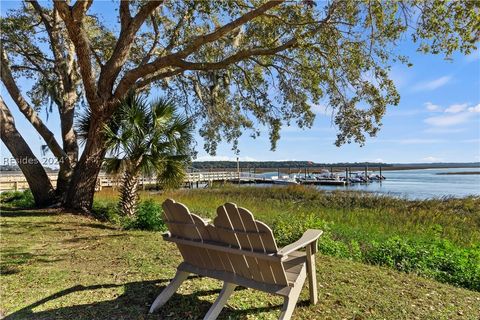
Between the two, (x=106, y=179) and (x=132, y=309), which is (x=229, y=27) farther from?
(x=106, y=179)

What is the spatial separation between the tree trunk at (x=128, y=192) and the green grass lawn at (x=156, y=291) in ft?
8.20

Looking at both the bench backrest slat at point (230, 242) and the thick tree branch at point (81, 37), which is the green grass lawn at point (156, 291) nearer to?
the bench backrest slat at point (230, 242)

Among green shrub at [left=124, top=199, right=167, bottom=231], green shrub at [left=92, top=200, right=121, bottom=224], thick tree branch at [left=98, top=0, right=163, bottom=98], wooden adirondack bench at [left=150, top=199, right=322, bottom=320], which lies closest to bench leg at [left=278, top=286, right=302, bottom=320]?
wooden adirondack bench at [left=150, top=199, right=322, bottom=320]

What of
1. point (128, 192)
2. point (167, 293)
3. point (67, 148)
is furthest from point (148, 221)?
point (67, 148)

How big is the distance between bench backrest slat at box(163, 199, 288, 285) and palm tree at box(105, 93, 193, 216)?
463 centimetres

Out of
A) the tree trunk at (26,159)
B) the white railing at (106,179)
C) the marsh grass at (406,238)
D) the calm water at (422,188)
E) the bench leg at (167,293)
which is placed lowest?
the calm water at (422,188)

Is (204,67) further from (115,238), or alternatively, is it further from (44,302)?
(44,302)

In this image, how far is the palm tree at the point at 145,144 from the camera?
7.79 m

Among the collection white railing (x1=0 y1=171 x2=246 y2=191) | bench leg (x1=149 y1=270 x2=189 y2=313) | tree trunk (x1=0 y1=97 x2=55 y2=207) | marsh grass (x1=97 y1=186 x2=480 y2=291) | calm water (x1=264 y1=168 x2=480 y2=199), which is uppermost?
tree trunk (x1=0 y1=97 x2=55 y2=207)

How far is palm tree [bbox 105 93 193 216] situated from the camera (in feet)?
25.6

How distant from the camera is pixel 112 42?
1133 cm

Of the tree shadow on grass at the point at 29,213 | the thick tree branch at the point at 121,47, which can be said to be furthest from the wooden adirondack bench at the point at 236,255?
the tree shadow on grass at the point at 29,213

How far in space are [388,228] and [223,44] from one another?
21.6ft

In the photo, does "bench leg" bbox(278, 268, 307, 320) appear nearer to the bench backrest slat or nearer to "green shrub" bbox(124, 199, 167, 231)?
the bench backrest slat
